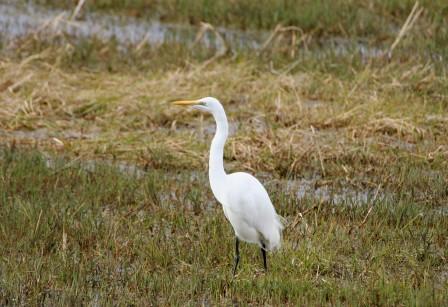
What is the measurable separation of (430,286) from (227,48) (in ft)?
22.0

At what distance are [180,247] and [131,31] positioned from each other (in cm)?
730

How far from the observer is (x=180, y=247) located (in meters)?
6.94

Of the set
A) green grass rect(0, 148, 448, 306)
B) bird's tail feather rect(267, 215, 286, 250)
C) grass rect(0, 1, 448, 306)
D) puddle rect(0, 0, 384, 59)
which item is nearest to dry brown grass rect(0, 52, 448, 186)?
grass rect(0, 1, 448, 306)

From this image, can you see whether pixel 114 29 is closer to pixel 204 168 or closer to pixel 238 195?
pixel 204 168

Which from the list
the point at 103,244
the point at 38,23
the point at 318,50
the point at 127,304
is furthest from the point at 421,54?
the point at 127,304

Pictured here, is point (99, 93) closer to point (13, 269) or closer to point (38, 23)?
point (38, 23)

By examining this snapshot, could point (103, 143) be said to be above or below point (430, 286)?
below

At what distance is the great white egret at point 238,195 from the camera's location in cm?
636

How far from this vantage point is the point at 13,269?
252 inches

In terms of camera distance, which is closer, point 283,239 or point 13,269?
point 13,269

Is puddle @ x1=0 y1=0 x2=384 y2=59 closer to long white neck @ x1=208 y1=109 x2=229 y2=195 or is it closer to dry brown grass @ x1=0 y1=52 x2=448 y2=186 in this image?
dry brown grass @ x1=0 y1=52 x2=448 y2=186

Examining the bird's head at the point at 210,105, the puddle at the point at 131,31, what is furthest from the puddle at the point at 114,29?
the bird's head at the point at 210,105

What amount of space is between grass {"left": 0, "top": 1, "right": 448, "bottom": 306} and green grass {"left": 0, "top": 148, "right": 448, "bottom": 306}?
1 cm

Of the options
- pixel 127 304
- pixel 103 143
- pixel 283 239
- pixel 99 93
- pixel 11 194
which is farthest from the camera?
pixel 99 93
